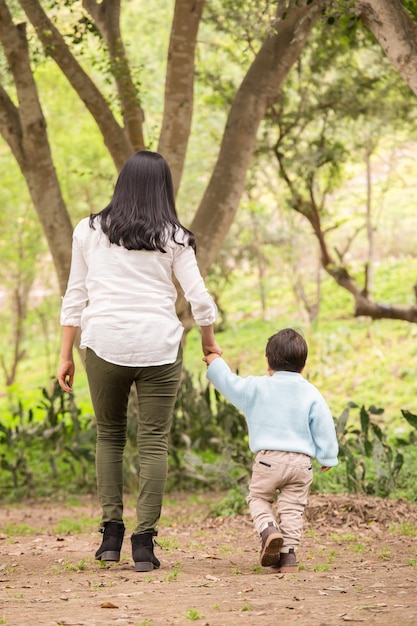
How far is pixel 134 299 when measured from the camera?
404cm

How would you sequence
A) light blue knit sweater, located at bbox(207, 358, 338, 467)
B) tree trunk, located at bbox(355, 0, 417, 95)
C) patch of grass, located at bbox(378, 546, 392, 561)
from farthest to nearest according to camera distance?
tree trunk, located at bbox(355, 0, 417, 95) < patch of grass, located at bbox(378, 546, 392, 561) < light blue knit sweater, located at bbox(207, 358, 338, 467)

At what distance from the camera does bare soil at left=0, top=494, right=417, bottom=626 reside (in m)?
3.05

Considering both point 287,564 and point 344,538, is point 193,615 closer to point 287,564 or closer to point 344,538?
point 287,564

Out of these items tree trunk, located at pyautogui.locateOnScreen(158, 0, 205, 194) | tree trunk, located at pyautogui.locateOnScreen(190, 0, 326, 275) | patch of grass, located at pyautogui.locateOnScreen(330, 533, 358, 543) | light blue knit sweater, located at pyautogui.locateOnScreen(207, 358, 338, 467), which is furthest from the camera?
tree trunk, located at pyautogui.locateOnScreen(190, 0, 326, 275)

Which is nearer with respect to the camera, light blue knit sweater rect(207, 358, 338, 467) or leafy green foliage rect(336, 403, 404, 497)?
light blue knit sweater rect(207, 358, 338, 467)

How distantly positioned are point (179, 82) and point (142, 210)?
403cm

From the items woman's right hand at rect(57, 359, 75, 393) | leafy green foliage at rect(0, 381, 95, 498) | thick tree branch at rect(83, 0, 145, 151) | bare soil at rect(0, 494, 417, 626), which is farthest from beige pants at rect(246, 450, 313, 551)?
thick tree branch at rect(83, 0, 145, 151)

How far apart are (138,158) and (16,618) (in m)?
2.12

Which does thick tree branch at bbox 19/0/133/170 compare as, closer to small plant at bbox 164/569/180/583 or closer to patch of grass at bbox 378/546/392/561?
patch of grass at bbox 378/546/392/561

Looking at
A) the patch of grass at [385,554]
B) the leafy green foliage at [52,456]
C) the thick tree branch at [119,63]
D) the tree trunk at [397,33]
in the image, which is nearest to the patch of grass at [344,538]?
the patch of grass at [385,554]

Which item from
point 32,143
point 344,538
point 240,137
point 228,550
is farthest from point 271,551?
point 32,143

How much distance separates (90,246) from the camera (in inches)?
163

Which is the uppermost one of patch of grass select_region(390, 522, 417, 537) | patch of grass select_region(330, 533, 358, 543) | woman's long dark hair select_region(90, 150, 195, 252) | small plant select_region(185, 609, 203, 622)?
woman's long dark hair select_region(90, 150, 195, 252)

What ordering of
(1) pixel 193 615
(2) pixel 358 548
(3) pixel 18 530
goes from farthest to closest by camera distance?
1. (3) pixel 18 530
2. (2) pixel 358 548
3. (1) pixel 193 615
